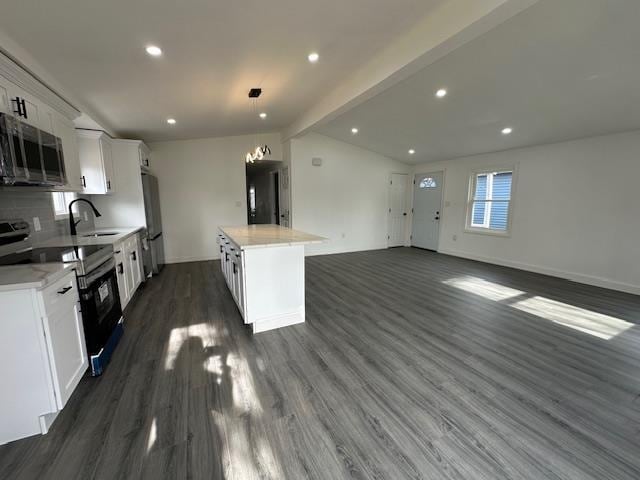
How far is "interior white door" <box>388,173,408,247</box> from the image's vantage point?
7422mm

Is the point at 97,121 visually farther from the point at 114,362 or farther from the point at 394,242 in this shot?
the point at 394,242

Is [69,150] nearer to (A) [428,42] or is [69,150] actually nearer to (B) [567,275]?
(A) [428,42]

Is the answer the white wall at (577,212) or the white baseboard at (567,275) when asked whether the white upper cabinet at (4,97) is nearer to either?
the white wall at (577,212)

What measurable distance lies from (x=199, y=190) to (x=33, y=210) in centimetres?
329

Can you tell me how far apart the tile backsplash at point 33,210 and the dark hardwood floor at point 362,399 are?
1.27 meters

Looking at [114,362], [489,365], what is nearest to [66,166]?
[114,362]

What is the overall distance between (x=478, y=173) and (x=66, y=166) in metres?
6.95

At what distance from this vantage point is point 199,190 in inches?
233

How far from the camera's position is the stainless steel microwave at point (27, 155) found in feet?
6.10

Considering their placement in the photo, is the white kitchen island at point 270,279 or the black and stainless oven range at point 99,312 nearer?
the black and stainless oven range at point 99,312

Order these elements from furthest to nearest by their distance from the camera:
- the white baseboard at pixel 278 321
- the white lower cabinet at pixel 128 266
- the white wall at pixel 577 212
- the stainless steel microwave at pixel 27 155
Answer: the white wall at pixel 577 212 → the white lower cabinet at pixel 128 266 → the white baseboard at pixel 278 321 → the stainless steel microwave at pixel 27 155

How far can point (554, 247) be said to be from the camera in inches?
190

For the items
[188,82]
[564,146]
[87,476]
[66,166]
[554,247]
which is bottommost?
[87,476]

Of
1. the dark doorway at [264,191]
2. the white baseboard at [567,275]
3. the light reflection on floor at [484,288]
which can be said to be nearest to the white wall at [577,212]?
the white baseboard at [567,275]
